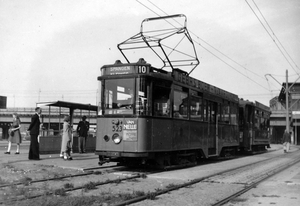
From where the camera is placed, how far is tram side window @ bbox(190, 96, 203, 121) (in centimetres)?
1323

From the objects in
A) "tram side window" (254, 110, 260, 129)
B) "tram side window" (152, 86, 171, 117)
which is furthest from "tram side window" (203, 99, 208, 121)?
"tram side window" (254, 110, 260, 129)

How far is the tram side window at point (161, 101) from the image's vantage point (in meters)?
11.1

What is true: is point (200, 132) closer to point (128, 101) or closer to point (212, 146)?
point (212, 146)

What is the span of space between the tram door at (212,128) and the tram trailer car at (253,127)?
5033 millimetres

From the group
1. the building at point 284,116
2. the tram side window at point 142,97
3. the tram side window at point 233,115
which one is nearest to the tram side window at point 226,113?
the tram side window at point 233,115

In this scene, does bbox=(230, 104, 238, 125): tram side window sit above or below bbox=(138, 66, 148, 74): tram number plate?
below

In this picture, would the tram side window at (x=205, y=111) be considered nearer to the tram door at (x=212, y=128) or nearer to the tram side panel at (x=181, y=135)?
the tram door at (x=212, y=128)

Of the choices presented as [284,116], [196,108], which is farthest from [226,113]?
[284,116]

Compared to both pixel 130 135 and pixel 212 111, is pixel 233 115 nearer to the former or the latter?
pixel 212 111

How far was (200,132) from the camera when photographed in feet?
45.8

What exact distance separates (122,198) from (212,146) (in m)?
9.07

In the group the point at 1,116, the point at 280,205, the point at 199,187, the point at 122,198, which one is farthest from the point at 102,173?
the point at 1,116

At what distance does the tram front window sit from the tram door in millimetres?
4870

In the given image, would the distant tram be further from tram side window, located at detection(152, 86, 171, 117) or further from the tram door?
the tram door
